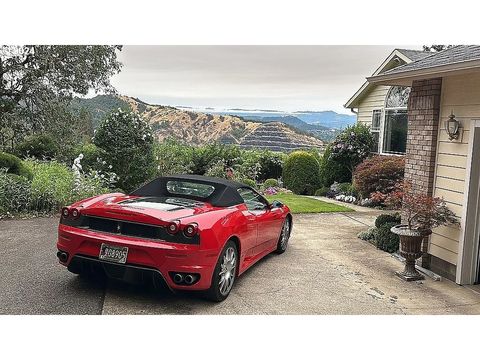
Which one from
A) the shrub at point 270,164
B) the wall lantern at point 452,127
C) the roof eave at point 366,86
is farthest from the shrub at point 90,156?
the roof eave at point 366,86

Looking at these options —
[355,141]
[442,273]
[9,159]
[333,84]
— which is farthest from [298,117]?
[442,273]

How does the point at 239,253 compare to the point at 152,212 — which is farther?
the point at 239,253

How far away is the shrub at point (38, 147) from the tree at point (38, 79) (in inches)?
18.5

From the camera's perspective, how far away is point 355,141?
14.2 metres

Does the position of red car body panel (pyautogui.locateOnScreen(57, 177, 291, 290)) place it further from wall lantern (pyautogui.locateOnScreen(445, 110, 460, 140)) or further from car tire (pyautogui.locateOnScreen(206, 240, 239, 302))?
wall lantern (pyautogui.locateOnScreen(445, 110, 460, 140))

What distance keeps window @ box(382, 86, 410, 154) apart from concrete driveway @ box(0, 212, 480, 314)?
7.67 meters

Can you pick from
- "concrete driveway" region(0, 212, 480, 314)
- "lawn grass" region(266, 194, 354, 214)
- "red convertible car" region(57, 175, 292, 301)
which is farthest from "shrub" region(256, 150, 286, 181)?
"red convertible car" region(57, 175, 292, 301)

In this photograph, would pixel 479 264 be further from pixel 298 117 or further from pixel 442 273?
pixel 298 117

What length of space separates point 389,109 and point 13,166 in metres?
10.6

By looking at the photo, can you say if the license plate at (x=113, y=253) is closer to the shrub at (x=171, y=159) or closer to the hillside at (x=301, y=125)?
the shrub at (x=171, y=159)

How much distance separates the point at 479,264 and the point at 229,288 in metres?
3.20

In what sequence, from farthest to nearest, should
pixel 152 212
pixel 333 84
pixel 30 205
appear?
pixel 333 84
pixel 30 205
pixel 152 212

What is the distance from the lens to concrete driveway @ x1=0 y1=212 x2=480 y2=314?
427 centimetres
